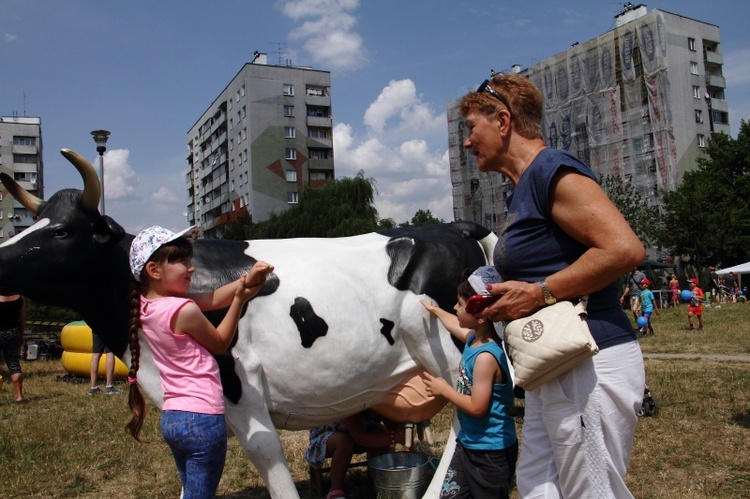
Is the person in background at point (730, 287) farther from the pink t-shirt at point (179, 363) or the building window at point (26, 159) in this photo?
the building window at point (26, 159)

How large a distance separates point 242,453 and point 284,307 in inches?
107

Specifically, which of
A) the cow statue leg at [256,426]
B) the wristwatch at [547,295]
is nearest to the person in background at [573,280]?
the wristwatch at [547,295]

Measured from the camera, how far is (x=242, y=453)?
5.50 m

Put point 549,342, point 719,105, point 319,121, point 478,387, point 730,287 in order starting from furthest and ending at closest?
point 319,121 → point 719,105 → point 730,287 → point 478,387 → point 549,342

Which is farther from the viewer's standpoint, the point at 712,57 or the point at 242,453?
the point at 712,57

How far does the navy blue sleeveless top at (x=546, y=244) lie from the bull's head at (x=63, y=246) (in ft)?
7.67

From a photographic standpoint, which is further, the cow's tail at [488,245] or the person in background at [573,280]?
the cow's tail at [488,245]

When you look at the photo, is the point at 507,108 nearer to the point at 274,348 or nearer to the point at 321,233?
the point at 274,348

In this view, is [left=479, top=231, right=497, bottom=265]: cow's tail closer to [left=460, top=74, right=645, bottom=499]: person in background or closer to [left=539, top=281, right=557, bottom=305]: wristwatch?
[left=460, top=74, right=645, bottom=499]: person in background

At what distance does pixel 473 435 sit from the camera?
2928mm

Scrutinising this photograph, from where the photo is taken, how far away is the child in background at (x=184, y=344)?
105 inches

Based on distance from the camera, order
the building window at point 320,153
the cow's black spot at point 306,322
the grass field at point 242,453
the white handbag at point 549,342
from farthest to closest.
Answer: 1. the building window at point 320,153
2. the grass field at point 242,453
3. the cow's black spot at point 306,322
4. the white handbag at point 549,342

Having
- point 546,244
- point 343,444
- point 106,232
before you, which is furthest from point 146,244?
point 343,444

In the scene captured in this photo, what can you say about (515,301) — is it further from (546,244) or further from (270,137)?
(270,137)
